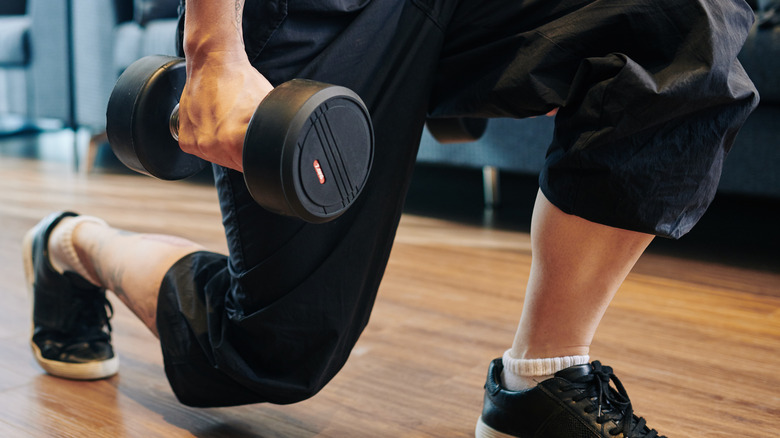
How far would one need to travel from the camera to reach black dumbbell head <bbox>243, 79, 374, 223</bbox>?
1.66 ft

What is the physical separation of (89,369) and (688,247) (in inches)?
48.5

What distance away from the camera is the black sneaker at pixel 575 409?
2.16 ft

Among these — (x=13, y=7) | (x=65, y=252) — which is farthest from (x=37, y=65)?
(x=65, y=252)

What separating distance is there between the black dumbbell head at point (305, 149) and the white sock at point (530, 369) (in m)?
0.25

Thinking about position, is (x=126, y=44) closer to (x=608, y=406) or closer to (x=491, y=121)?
(x=491, y=121)

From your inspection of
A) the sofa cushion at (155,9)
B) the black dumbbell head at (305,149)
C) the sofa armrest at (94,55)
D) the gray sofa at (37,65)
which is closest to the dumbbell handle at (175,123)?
the black dumbbell head at (305,149)

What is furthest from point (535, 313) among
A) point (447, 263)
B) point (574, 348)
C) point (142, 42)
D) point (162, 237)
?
point (142, 42)

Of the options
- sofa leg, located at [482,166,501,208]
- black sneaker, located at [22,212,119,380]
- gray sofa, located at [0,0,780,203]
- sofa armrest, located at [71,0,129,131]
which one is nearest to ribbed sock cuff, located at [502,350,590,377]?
black sneaker, located at [22,212,119,380]

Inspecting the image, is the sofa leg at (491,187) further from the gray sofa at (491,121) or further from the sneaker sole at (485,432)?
the sneaker sole at (485,432)

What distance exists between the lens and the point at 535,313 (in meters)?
0.67

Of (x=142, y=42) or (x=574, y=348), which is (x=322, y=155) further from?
(x=142, y=42)

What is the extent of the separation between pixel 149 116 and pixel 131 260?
0.22 m

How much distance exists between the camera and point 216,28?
574mm

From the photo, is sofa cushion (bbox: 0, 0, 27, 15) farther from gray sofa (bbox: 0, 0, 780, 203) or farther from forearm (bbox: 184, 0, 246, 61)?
forearm (bbox: 184, 0, 246, 61)
